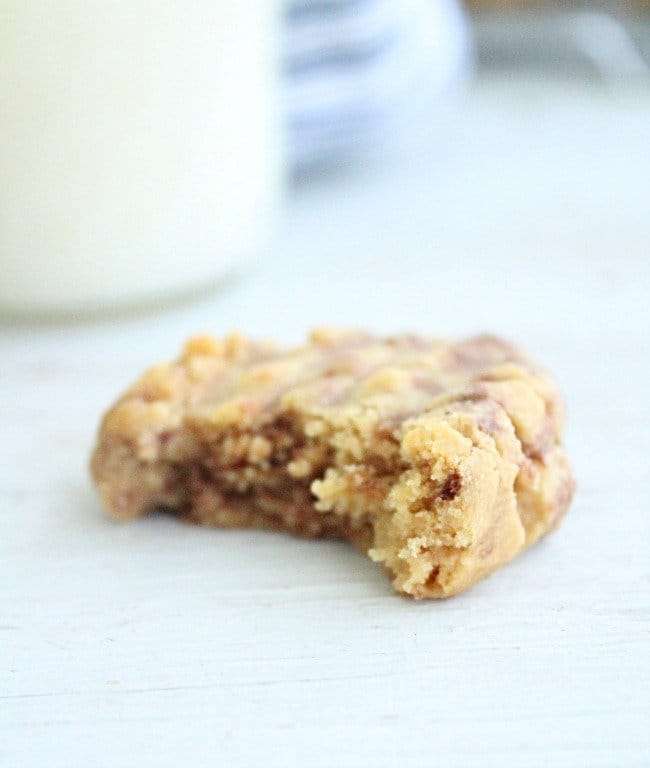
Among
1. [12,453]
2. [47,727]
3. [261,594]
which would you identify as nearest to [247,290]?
[12,453]

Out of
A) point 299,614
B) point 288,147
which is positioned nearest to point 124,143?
point 288,147

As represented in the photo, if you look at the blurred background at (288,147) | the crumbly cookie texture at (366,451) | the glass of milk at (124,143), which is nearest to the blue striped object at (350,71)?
the blurred background at (288,147)

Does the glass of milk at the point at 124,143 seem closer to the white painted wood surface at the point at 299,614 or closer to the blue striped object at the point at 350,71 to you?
the white painted wood surface at the point at 299,614

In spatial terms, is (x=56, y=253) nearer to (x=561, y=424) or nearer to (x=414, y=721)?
(x=561, y=424)

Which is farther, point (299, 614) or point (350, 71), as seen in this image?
point (350, 71)

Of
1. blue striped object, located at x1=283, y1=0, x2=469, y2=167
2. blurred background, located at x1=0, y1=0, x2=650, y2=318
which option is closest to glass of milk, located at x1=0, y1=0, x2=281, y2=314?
blurred background, located at x1=0, y1=0, x2=650, y2=318

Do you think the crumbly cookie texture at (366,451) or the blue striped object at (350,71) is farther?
the blue striped object at (350,71)

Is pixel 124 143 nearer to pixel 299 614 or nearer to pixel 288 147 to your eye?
pixel 288 147
